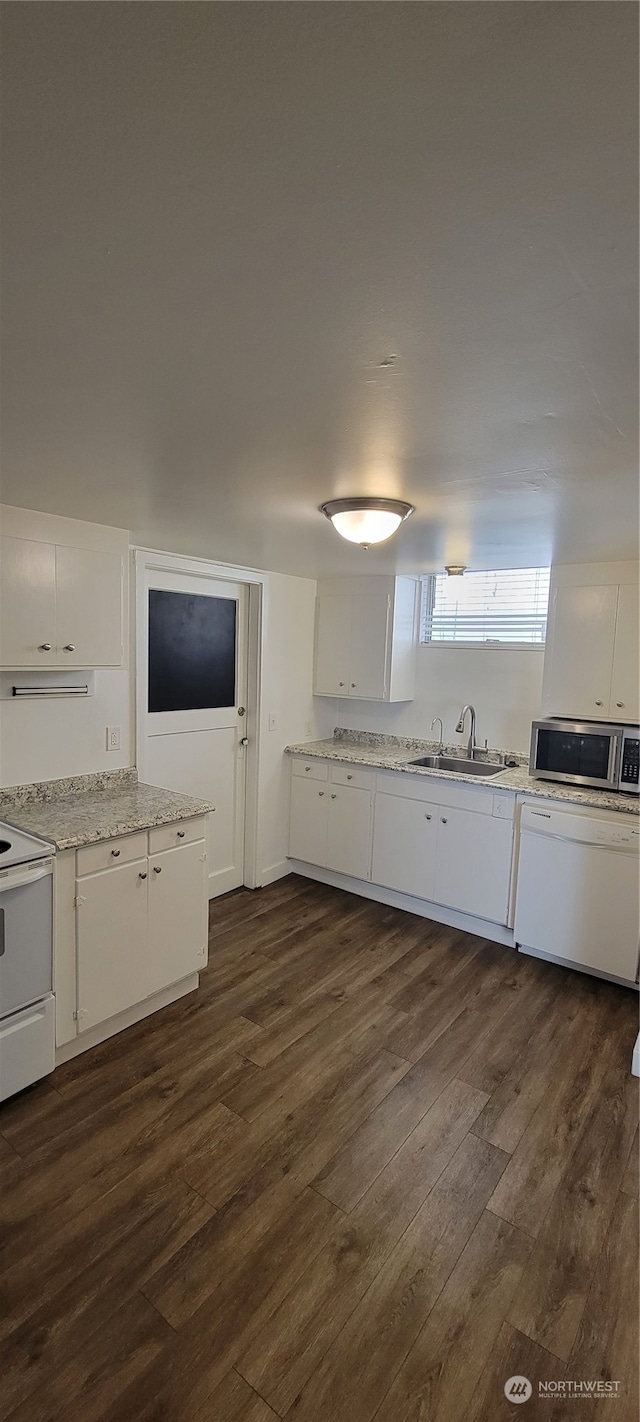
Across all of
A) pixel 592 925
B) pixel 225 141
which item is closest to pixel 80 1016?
pixel 592 925

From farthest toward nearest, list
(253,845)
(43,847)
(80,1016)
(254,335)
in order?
1. (253,845)
2. (80,1016)
3. (43,847)
4. (254,335)

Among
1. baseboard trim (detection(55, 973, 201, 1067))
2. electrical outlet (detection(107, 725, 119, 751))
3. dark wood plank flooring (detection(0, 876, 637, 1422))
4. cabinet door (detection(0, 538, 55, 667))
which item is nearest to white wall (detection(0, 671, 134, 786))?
electrical outlet (detection(107, 725, 119, 751))

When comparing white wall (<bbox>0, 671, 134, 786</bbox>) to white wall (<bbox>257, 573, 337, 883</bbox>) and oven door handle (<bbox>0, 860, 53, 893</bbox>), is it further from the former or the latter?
white wall (<bbox>257, 573, 337, 883</bbox>)

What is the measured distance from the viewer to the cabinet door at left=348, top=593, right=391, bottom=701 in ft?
13.9

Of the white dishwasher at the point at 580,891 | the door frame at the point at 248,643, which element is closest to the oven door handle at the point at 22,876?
the door frame at the point at 248,643

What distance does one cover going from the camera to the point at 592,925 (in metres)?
3.15

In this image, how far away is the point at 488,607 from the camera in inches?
164

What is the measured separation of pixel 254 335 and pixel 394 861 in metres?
3.41

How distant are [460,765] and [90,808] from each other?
2496 mm

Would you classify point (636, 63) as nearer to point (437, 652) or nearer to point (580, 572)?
point (580, 572)

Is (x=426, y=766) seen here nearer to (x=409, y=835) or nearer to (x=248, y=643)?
(x=409, y=835)

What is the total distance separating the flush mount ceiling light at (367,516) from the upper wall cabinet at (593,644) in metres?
1.61

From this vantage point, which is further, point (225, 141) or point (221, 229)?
point (221, 229)

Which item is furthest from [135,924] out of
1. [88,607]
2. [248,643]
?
[248,643]
